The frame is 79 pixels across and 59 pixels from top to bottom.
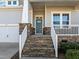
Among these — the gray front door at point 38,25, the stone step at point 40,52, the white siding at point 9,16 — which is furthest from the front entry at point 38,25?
the stone step at point 40,52

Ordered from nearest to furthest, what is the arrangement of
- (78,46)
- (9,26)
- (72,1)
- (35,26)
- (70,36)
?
(78,46), (70,36), (72,1), (9,26), (35,26)

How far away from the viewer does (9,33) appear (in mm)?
24125

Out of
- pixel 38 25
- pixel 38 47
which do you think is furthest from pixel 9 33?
pixel 38 47

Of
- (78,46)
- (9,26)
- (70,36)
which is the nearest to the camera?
(78,46)

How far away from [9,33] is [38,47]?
6.76 m

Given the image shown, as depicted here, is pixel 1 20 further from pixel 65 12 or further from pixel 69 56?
pixel 69 56

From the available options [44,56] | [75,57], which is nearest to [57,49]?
[44,56]

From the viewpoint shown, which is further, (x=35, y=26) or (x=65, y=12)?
(x=35, y=26)

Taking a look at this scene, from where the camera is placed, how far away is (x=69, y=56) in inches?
523

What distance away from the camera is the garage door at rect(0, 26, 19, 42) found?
24.0 metres

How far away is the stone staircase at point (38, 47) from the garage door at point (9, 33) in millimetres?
4032

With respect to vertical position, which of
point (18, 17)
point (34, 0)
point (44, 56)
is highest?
point (34, 0)

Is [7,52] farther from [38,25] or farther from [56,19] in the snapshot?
[38,25]

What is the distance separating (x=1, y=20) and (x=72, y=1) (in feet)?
25.8
